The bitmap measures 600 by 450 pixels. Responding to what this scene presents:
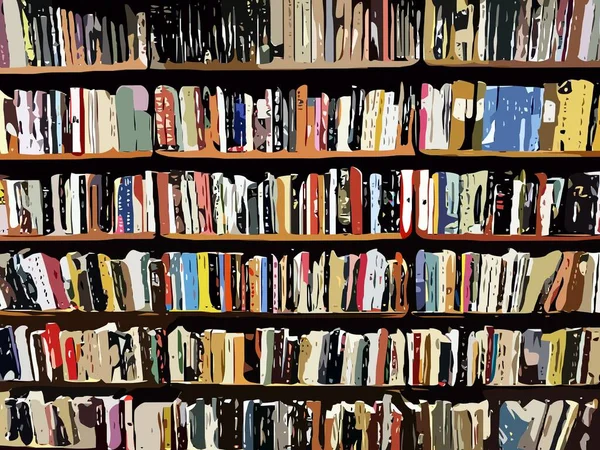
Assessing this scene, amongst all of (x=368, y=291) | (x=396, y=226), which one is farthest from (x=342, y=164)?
(x=368, y=291)

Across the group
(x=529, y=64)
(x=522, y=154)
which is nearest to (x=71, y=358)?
(x=522, y=154)

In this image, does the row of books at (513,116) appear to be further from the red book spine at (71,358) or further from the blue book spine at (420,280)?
the red book spine at (71,358)

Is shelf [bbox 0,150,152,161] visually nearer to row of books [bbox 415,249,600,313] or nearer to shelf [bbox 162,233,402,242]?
shelf [bbox 162,233,402,242]

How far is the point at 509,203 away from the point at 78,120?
1.19 metres

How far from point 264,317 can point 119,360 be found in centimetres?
44

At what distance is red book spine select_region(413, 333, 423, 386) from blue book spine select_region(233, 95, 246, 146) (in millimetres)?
731

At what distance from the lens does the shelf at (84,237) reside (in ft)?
4.28

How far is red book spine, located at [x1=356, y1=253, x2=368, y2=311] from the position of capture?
1298 mm

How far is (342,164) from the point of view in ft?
4.16

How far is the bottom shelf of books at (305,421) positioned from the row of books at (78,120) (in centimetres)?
73

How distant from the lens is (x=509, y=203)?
126 centimetres

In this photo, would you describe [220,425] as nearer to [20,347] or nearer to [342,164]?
[20,347]

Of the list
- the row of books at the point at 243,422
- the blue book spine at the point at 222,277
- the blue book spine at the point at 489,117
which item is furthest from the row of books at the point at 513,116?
the row of books at the point at 243,422

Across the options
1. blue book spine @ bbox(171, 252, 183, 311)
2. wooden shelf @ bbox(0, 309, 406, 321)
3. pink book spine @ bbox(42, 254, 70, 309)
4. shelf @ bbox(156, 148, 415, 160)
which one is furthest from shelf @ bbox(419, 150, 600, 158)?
pink book spine @ bbox(42, 254, 70, 309)
